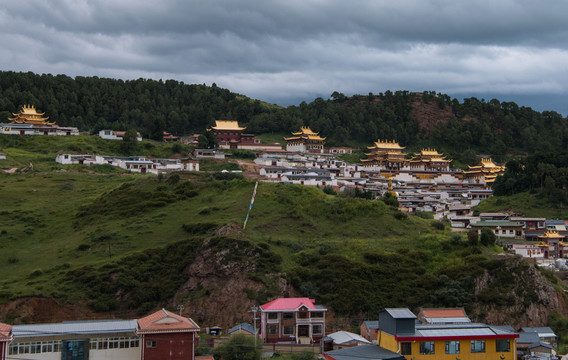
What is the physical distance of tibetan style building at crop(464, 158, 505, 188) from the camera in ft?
311

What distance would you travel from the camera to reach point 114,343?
32344 millimetres

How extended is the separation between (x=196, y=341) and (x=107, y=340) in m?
6.09

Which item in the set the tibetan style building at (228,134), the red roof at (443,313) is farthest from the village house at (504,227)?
the tibetan style building at (228,134)

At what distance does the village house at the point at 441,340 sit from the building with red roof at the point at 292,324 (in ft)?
20.7

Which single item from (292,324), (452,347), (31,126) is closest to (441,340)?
(452,347)

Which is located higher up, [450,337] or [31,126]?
[31,126]

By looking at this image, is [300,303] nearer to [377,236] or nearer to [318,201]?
[377,236]

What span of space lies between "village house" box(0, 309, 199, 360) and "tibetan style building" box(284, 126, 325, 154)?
222 feet

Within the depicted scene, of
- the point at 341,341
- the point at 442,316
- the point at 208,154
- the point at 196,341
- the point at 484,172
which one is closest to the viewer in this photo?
the point at 196,341

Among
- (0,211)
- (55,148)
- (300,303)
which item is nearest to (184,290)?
(300,303)

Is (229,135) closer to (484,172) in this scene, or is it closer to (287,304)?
(484,172)

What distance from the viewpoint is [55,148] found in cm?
8350

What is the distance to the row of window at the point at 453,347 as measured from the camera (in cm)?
3366

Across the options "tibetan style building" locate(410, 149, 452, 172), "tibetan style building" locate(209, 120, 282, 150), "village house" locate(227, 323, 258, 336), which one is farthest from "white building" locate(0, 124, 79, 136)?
"village house" locate(227, 323, 258, 336)
